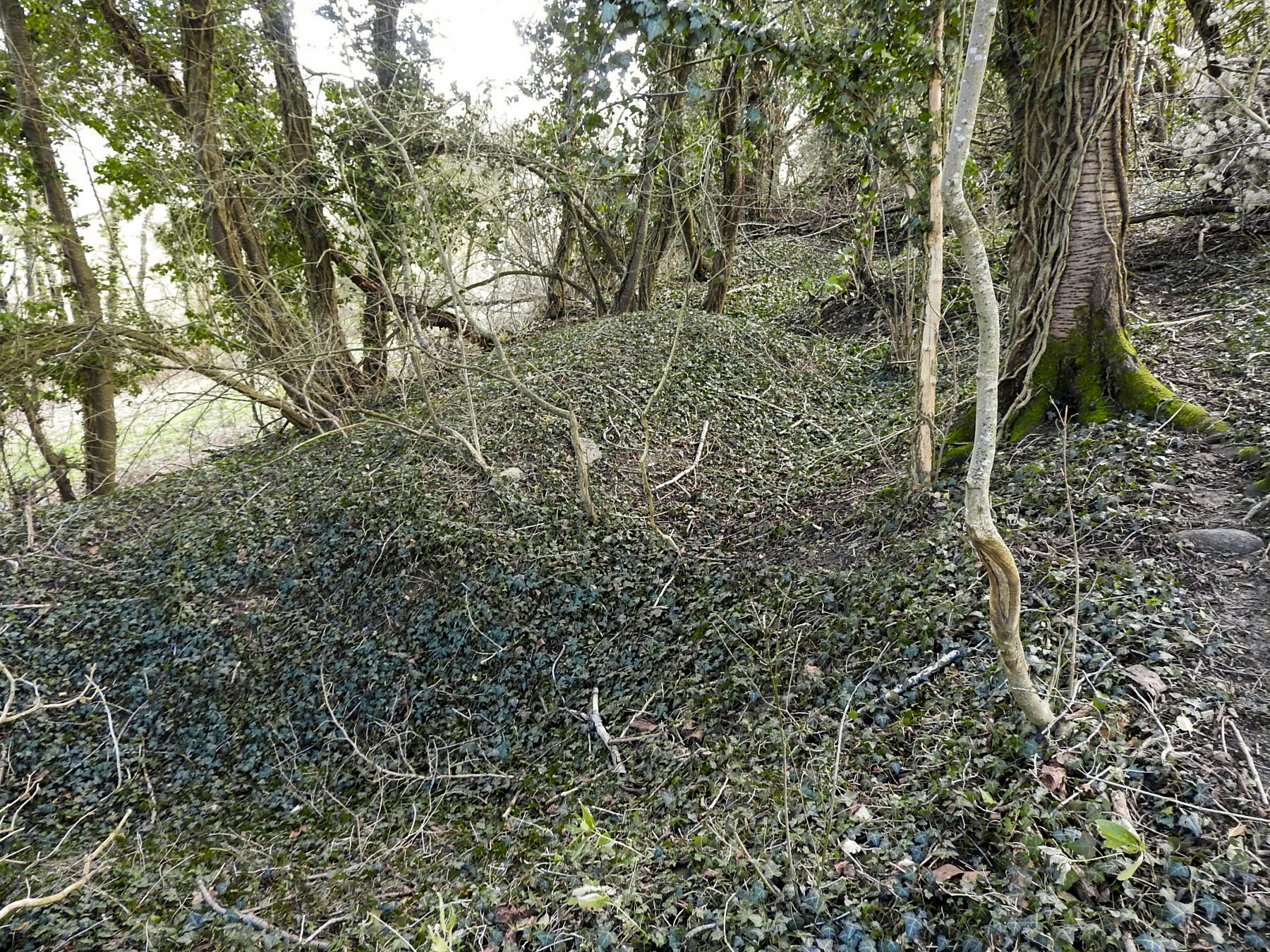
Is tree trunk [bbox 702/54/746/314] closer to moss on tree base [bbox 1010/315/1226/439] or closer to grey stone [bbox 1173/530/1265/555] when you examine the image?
moss on tree base [bbox 1010/315/1226/439]

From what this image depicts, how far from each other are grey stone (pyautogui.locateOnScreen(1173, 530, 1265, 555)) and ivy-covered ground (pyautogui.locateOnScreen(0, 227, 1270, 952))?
89mm

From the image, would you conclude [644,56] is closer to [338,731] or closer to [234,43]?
[338,731]

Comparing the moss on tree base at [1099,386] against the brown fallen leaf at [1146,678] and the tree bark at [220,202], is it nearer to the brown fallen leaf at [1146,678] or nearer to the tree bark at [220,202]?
the brown fallen leaf at [1146,678]

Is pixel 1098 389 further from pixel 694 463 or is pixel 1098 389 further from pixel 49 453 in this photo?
pixel 49 453

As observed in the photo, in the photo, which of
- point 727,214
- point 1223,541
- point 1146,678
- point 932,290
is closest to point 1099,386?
point 932,290

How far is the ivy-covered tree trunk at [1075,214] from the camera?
13.2 feet

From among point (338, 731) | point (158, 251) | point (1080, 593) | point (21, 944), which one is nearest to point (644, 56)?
point (1080, 593)

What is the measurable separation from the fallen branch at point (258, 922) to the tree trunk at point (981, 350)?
339cm

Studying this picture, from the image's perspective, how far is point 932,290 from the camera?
4023 mm

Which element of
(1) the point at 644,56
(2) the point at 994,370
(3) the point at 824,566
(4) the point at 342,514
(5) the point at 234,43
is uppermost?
(5) the point at 234,43

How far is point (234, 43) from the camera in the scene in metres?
8.02

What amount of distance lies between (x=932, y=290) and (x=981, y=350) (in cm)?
202

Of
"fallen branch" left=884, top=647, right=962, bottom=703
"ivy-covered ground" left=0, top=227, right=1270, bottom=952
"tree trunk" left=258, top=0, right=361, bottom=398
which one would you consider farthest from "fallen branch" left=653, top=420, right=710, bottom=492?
"tree trunk" left=258, top=0, right=361, bottom=398

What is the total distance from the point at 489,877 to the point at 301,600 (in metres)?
3.42
